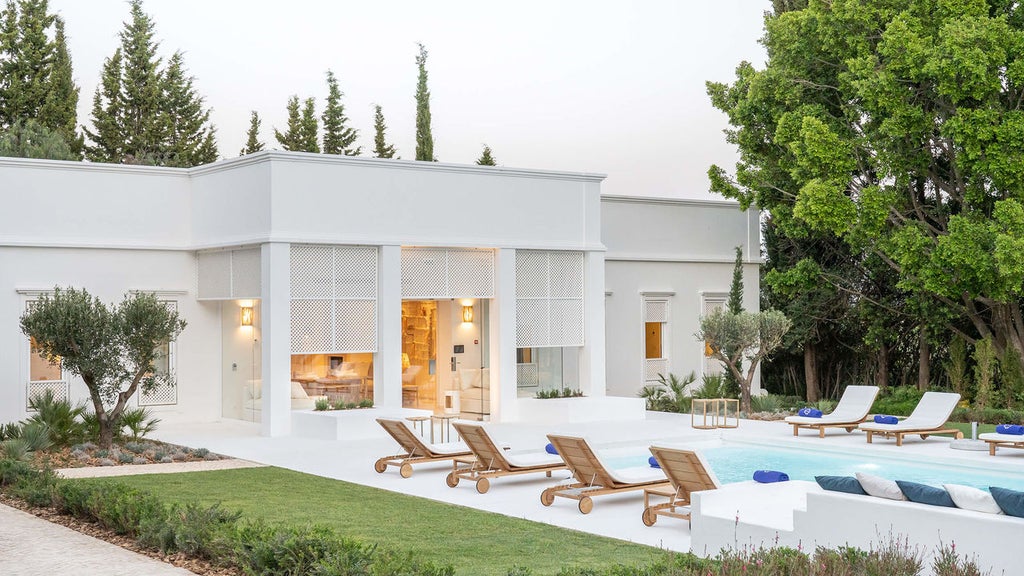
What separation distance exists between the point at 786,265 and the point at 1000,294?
6.87 meters

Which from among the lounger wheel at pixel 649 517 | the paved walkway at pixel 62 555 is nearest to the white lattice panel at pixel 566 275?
the lounger wheel at pixel 649 517

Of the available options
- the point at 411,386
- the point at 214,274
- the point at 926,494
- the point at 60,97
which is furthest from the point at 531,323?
the point at 60,97

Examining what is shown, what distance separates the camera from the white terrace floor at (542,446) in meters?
10.8

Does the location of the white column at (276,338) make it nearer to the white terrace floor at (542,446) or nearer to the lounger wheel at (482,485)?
the white terrace floor at (542,446)

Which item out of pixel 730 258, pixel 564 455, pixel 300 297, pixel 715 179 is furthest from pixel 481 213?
pixel 564 455

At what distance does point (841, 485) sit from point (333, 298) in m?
11.8

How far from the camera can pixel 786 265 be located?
85.6 feet

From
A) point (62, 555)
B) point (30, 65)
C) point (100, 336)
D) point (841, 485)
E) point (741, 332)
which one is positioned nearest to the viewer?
point (841, 485)

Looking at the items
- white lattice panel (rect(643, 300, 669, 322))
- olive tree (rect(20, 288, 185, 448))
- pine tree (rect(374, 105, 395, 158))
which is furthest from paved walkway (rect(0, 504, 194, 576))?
pine tree (rect(374, 105, 395, 158))

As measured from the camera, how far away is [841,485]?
29.1ft

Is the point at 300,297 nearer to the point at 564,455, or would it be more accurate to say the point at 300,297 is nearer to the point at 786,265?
the point at 564,455

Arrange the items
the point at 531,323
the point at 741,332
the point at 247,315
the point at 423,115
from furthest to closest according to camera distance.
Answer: the point at 423,115 < the point at 531,323 < the point at 741,332 < the point at 247,315

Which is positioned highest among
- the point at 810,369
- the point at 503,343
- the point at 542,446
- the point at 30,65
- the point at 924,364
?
the point at 30,65

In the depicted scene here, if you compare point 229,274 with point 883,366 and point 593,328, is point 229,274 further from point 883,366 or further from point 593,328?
point 883,366
